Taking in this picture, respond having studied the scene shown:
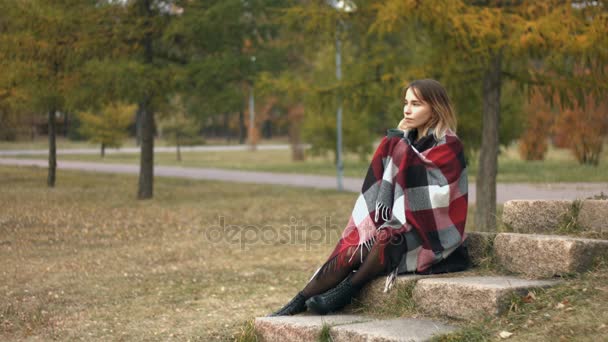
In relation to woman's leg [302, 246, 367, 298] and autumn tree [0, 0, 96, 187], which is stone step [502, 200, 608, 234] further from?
autumn tree [0, 0, 96, 187]

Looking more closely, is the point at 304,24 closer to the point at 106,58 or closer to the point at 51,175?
the point at 106,58

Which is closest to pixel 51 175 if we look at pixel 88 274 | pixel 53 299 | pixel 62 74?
pixel 62 74

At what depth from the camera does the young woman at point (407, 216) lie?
4543mm

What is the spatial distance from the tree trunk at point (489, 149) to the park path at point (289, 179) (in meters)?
1.46

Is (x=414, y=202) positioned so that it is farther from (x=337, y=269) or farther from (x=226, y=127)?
(x=226, y=127)

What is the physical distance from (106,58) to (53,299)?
338 inches

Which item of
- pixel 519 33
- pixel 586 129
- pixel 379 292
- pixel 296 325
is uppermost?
pixel 519 33

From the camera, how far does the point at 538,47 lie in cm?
894

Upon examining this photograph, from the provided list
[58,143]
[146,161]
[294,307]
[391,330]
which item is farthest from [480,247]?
[58,143]

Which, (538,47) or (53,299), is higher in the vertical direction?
(538,47)

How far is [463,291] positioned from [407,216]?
576 mm

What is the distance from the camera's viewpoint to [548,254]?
4352 millimetres

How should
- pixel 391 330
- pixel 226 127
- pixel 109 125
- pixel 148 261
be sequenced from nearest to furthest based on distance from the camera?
pixel 391 330 → pixel 148 261 → pixel 109 125 → pixel 226 127

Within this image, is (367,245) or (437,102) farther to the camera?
(437,102)
